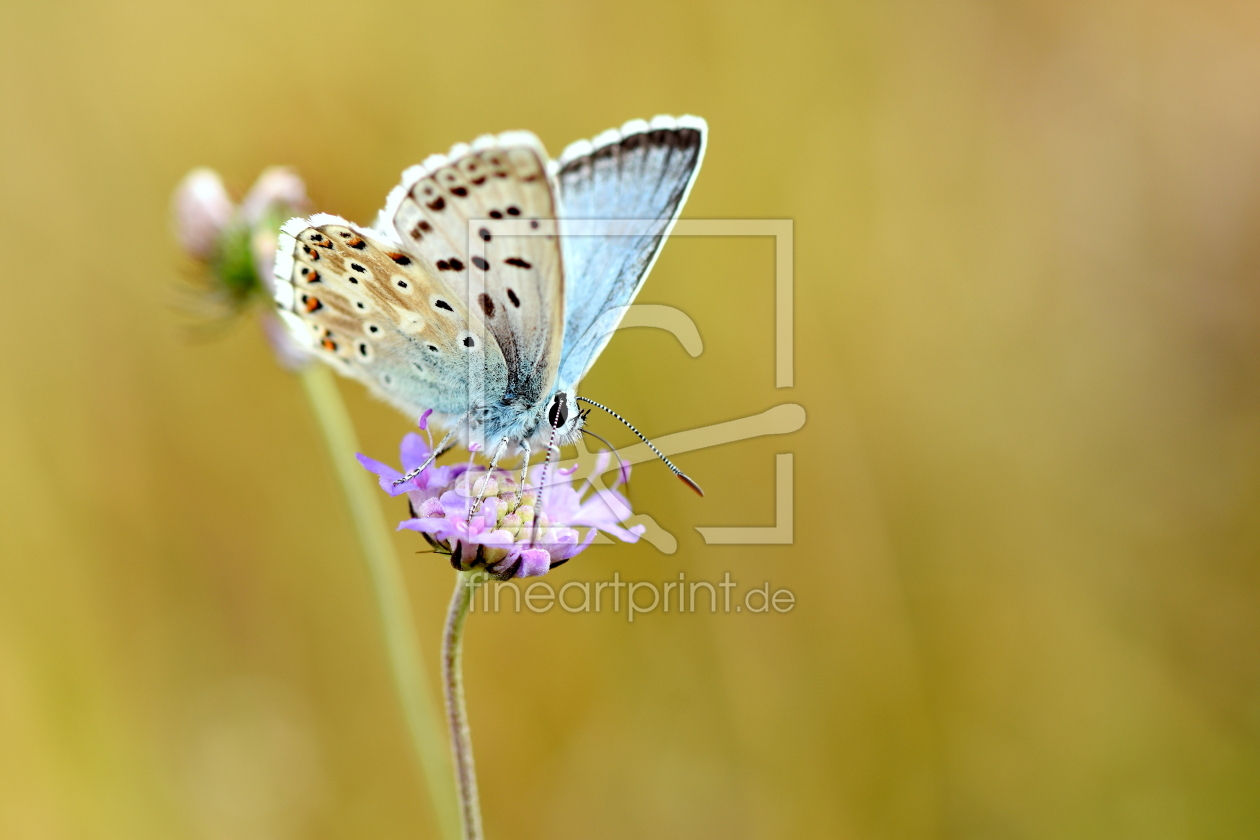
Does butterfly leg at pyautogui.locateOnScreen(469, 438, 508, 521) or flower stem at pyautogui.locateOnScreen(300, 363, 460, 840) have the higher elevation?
butterfly leg at pyautogui.locateOnScreen(469, 438, 508, 521)

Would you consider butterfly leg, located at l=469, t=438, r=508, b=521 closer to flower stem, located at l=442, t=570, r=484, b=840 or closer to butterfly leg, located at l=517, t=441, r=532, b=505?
butterfly leg, located at l=517, t=441, r=532, b=505

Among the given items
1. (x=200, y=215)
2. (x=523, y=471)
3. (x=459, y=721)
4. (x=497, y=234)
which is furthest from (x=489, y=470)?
(x=200, y=215)

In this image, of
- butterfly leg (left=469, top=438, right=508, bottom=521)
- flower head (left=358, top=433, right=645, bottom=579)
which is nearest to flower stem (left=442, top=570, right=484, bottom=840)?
flower head (left=358, top=433, right=645, bottom=579)

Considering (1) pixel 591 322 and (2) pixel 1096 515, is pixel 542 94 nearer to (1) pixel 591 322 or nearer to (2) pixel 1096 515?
(1) pixel 591 322

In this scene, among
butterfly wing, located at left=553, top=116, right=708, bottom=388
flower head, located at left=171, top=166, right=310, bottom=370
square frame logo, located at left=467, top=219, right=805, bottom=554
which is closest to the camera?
butterfly wing, located at left=553, top=116, right=708, bottom=388

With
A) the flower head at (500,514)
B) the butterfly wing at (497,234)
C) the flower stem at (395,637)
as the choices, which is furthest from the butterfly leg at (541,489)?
the flower stem at (395,637)

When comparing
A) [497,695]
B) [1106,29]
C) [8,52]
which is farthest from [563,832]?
[1106,29]

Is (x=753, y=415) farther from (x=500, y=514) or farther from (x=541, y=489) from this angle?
(x=500, y=514)
